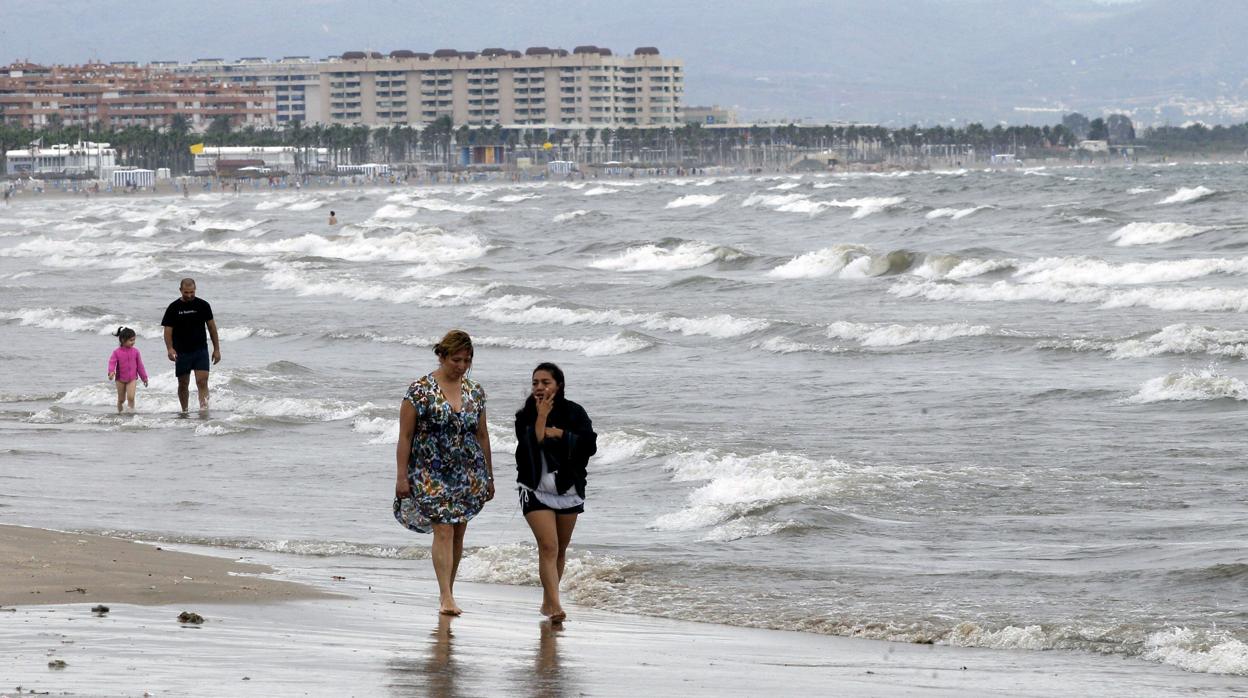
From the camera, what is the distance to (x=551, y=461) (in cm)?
761

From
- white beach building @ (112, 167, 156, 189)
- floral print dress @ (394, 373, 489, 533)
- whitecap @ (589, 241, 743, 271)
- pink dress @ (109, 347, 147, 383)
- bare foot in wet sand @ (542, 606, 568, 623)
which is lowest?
whitecap @ (589, 241, 743, 271)

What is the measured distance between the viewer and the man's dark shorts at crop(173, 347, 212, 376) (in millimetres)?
16094

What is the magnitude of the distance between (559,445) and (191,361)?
9.37 m

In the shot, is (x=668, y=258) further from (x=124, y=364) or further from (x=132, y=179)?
(x=132, y=179)

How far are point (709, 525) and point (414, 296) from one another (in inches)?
941

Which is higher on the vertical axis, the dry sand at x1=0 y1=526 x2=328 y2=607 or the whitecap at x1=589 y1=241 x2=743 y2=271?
the dry sand at x1=0 y1=526 x2=328 y2=607

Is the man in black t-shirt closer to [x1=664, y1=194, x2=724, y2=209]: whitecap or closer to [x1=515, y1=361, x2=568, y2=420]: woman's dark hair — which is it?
[x1=515, y1=361, x2=568, y2=420]: woman's dark hair

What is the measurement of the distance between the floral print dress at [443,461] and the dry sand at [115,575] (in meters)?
0.83

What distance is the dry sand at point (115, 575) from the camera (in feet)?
24.7

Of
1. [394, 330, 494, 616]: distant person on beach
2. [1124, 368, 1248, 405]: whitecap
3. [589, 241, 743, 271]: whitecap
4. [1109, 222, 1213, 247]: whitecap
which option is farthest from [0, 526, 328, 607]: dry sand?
[1109, 222, 1213, 247]: whitecap

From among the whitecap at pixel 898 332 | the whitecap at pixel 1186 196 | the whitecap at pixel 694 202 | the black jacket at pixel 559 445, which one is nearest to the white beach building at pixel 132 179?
the whitecap at pixel 694 202

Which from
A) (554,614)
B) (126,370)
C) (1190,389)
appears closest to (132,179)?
(126,370)

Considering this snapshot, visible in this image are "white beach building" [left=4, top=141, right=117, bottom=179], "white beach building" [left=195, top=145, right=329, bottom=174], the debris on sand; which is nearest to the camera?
the debris on sand

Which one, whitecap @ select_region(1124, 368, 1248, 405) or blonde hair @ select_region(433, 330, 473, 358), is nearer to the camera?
blonde hair @ select_region(433, 330, 473, 358)
